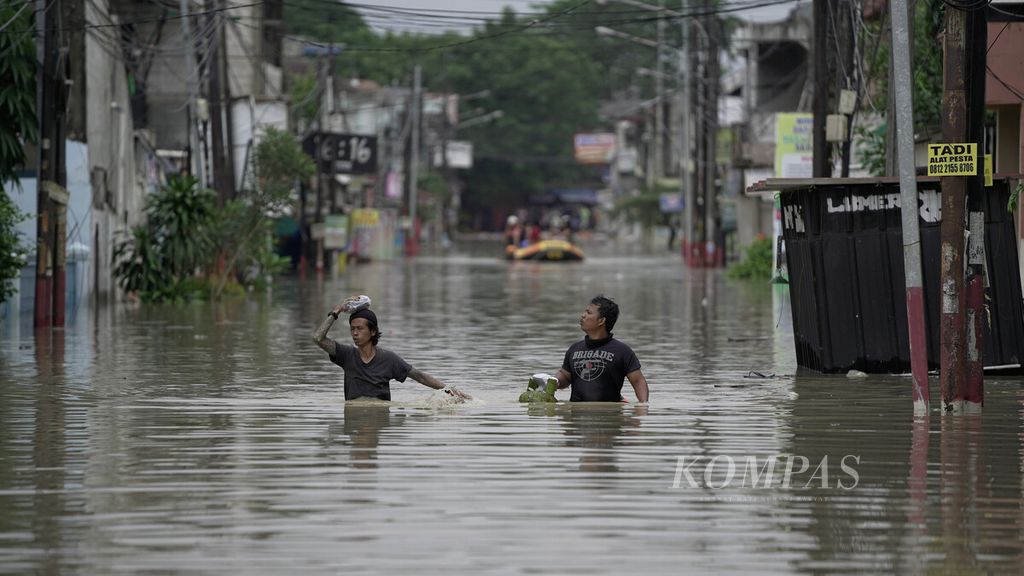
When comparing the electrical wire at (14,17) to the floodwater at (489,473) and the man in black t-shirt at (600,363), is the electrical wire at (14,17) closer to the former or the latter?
the floodwater at (489,473)

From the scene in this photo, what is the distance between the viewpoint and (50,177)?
84.6ft

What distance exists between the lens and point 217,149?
3862 centimetres

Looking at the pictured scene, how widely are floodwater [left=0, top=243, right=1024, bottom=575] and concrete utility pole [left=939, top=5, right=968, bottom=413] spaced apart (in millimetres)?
463

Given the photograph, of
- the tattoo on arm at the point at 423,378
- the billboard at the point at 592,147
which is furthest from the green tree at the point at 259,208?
the billboard at the point at 592,147

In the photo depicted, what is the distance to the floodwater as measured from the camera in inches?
323

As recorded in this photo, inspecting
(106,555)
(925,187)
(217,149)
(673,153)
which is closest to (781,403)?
(925,187)

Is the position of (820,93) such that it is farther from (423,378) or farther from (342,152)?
(342,152)

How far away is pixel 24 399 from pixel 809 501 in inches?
324

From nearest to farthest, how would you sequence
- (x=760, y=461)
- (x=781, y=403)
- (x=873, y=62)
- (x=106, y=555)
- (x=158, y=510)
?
→ 1. (x=106, y=555)
2. (x=158, y=510)
3. (x=760, y=461)
4. (x=781, y=403)
5. (x=873, y=62)

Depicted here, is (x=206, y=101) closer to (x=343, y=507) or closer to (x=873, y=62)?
(x=873, y=62)

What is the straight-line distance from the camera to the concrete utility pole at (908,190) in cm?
1419

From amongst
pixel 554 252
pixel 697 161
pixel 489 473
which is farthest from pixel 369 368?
pixel 554 252

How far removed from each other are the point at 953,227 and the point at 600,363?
2945 mm

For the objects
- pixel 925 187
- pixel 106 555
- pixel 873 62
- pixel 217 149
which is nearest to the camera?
pixel 106 555
